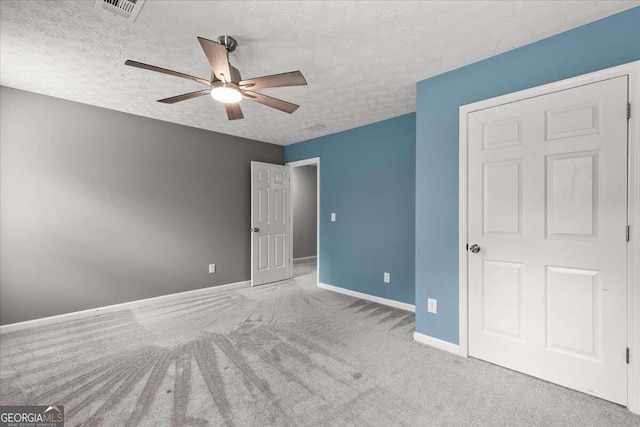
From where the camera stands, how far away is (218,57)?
1.74m

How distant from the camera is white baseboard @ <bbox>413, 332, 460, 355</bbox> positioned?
2467 mm

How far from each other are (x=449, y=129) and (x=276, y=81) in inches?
63.0

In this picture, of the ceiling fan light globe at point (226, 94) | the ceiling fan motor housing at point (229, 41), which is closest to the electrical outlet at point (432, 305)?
the ceiling fan light globe at point (226, 94)

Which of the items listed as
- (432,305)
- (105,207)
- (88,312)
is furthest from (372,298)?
(105,207)

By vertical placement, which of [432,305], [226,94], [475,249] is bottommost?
[432,305]

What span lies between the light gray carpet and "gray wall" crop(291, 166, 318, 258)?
4.17 m

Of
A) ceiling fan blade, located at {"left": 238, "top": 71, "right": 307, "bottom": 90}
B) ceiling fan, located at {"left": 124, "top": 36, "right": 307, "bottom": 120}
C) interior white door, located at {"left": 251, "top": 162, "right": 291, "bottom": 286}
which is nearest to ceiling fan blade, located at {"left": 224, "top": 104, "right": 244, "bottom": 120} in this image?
ceiling fan, located at {"left": 124, "top": 36, "right": 307, "bottom": 120}

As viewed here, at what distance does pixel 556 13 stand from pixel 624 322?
79.7 inches

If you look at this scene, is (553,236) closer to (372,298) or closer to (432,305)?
(432,305)

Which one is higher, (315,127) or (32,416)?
(315,127)

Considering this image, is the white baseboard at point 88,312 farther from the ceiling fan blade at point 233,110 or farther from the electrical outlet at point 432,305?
the electrical outlet at point 432,305

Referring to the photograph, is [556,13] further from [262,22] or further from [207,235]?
[207,235]

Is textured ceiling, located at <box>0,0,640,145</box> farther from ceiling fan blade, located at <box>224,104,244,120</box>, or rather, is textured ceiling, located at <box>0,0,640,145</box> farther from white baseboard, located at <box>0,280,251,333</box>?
white baseboard, located at <box>0,280,251,333</box>

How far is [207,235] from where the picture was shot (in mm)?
4398
